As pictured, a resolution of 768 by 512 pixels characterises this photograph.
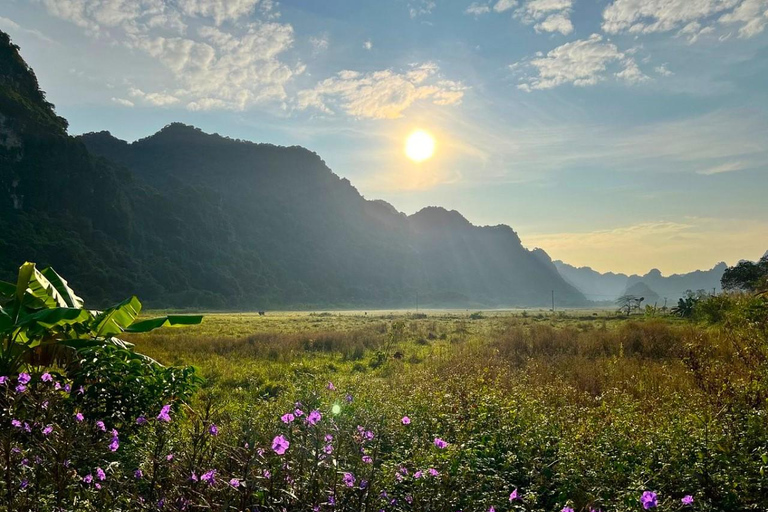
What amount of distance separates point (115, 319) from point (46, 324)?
1178mm

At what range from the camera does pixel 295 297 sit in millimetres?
143750

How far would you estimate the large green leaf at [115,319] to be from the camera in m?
6.87

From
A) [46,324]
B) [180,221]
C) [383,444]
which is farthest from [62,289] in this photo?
[180,221]

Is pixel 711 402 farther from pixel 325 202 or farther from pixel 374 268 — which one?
pixel 325 202

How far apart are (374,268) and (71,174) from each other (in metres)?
107

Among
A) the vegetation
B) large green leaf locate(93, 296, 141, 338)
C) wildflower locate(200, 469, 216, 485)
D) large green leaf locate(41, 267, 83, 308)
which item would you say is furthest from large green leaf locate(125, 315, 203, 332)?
wildflower locate(200, 469, 216, 485)

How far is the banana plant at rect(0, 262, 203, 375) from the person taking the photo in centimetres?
585

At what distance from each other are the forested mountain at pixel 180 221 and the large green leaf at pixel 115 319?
84295 millimetres

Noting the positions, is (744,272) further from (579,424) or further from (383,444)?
(383,444)

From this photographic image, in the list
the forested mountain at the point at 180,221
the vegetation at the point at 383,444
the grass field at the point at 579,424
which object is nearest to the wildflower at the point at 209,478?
the vegetation at the point at 383,444

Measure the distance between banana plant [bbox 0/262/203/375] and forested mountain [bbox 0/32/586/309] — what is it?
83.8 metres

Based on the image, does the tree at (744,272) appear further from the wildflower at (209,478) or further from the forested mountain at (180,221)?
the forested mountain at (180,221)

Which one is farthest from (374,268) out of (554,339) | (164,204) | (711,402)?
(711,402)

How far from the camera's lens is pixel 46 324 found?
587 cm
